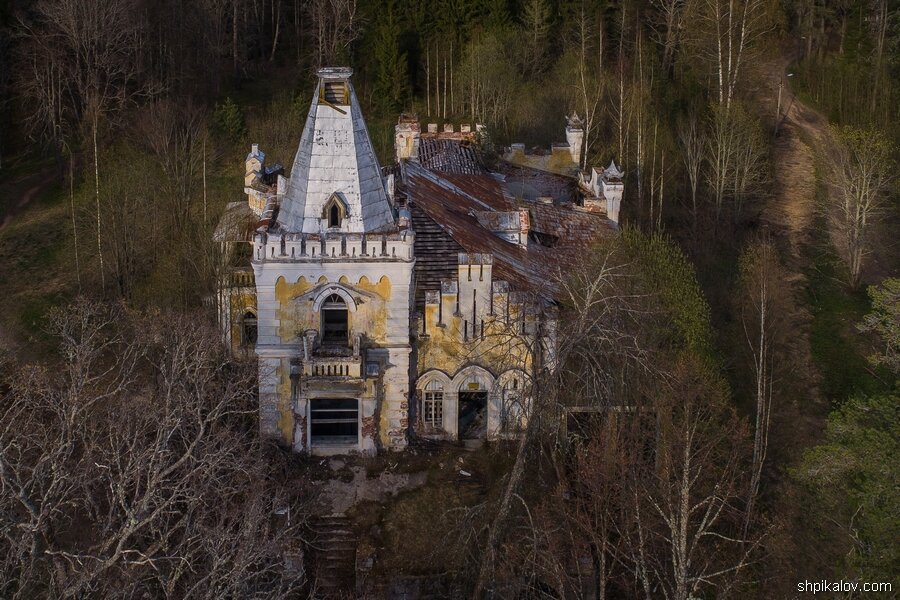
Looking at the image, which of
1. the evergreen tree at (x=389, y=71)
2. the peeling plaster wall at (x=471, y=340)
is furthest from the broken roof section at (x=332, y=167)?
the evergreen tree at (x=389, y=71)

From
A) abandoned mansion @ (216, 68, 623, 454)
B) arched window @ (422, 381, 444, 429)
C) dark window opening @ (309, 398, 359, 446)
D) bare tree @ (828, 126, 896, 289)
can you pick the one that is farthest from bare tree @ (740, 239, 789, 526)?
dark window opening @ (309, 398, 359, 446)

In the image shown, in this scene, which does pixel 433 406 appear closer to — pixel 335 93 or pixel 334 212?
→ pixel 334 212

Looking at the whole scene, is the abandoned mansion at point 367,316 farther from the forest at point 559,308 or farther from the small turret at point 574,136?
the small turret at point 574,136

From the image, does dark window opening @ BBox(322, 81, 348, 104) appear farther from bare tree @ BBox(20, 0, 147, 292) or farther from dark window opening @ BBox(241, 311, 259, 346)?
bare tree @ BBox(20, 0, 147, 292)

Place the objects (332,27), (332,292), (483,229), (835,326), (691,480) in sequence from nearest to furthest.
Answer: (691,480) < (332,292) < (483,229) < (835,326) < (332,27)

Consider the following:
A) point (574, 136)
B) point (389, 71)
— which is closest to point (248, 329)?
point (574, 136)

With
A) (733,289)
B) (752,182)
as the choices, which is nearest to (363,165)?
(733,289)

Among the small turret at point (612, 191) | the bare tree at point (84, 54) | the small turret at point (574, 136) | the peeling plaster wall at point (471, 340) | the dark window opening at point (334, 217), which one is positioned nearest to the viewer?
the dark window opening at point (334, 217)

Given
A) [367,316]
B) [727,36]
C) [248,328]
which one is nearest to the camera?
[367,316]
